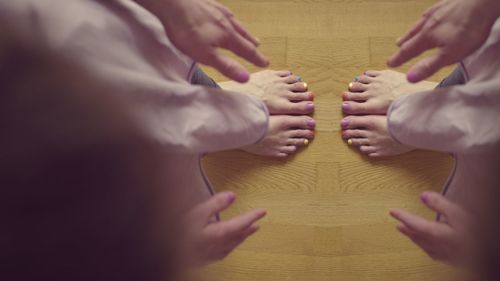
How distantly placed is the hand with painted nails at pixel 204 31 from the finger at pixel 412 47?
0.23 metres

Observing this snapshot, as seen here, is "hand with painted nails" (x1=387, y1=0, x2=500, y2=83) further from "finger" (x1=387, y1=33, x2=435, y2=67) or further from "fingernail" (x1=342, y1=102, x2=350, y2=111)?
"fingernail" (x1=342, y1=102, x2=350, y2=111)

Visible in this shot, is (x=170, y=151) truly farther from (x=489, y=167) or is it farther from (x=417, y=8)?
(x=417, y=8)

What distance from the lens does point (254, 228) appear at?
657 mm

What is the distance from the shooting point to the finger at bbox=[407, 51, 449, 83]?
608mm

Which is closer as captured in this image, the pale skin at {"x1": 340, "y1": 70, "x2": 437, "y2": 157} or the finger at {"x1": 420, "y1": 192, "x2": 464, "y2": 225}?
the finger at {"x1": 420, "y1": 192, "x2": 464, "y2": 225}

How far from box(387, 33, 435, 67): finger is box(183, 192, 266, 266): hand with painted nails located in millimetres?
328

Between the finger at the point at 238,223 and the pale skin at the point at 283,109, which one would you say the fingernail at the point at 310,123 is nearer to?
the pale skin at the point at 283,109

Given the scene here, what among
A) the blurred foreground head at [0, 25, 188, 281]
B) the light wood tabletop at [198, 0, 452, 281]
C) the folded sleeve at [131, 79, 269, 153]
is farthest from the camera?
the light wood tabletop at [198, 0, 452, 281]

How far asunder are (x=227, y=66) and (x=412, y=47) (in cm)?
29

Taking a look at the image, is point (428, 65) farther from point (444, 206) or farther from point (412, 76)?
point (444, 206)

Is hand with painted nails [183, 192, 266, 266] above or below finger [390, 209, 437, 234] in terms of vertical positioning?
above

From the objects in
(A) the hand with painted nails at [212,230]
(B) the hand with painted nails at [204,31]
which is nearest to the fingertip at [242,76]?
(B) the hand with painted nails at [204,31]

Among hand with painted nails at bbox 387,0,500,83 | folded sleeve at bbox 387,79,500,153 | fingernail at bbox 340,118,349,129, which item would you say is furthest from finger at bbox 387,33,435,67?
fingernail at bbox 340,118,349,129

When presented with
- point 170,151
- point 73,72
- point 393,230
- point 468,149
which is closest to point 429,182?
point 393,230
